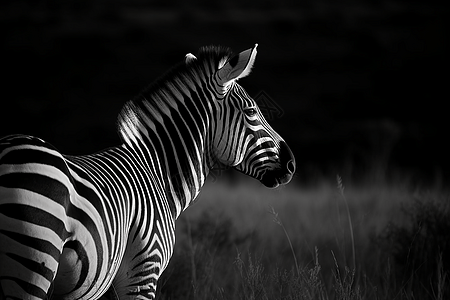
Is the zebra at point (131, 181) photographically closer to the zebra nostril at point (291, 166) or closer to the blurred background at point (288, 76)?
the zebra nostril at point (291, 166)

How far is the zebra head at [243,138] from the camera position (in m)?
3.39

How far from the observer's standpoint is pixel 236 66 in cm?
323

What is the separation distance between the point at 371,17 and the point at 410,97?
7.64m

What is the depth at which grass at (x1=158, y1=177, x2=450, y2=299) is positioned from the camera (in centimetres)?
385

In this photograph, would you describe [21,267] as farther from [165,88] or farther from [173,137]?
[165,88]

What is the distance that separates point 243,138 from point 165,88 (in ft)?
1.99

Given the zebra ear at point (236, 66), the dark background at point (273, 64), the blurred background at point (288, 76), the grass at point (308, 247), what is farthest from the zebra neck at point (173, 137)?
the dark background at point (273, 64)

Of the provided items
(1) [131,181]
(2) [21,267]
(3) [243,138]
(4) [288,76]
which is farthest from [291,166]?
(4) [288,76]

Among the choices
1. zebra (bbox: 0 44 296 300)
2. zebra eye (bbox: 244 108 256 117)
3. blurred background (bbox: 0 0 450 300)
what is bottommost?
zebra (bbox: 0 44 296 300)

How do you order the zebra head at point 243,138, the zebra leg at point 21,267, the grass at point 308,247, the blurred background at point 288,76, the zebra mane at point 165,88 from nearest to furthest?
the zebra leg at point 21,267 → the zebra mane at point 165,88 → the zebra head at point 243,138 → the grass at point 308,247 → the blurred background at point 288,76

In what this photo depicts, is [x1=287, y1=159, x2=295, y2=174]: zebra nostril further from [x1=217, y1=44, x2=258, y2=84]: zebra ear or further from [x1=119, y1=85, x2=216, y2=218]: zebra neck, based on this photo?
[x1=217, y1=44, x2=258, y2=84]: zebra ear

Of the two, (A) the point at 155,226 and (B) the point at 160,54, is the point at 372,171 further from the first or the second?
(B) the point at 160,54

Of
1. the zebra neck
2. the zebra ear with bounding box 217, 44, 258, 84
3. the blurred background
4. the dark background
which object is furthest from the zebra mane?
the dark background

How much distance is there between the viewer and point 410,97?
865 inches
